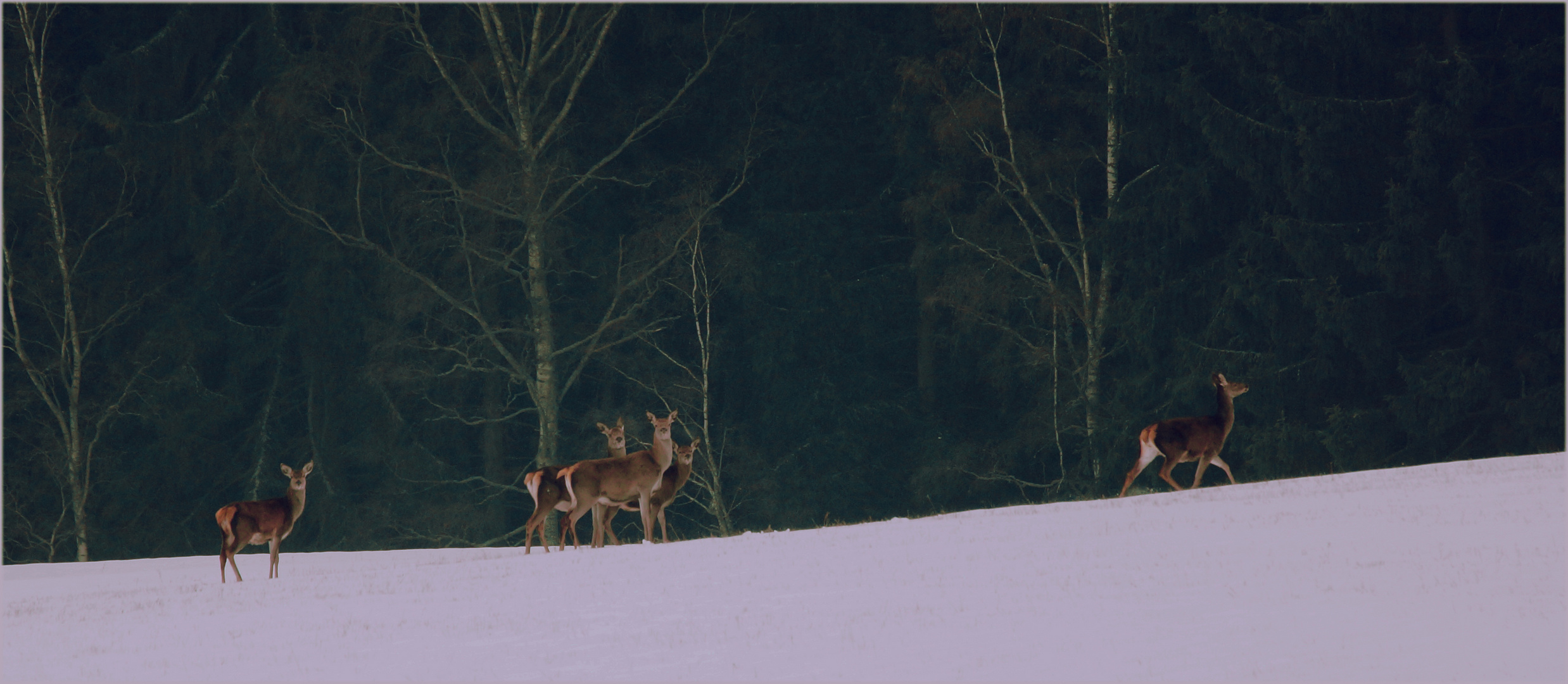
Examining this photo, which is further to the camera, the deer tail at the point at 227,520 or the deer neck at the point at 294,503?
the deer neck at the point at 294,503

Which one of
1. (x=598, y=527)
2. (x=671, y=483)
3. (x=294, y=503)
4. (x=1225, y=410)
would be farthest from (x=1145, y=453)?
(x=294, y=503)

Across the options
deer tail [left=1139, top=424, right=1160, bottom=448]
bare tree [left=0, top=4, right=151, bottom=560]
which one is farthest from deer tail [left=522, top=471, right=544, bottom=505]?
bare tree [left=0, top=4, right=151, bottom=560]

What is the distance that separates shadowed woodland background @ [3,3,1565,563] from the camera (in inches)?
833

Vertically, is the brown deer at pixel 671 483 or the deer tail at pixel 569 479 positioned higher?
the deer tail at pixel 569 479

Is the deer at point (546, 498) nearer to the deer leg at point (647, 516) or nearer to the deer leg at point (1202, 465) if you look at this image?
the deer leg at point (647, 516)

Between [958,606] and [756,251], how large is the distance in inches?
733

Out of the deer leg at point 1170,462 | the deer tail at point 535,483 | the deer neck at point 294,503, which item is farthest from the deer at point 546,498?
the deer leg at point 1170,462

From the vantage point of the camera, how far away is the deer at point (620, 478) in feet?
47.7

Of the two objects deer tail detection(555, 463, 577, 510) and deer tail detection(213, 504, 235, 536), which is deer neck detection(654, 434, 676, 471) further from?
deer tail detection(213, 504, 235, 536)

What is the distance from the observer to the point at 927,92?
25.9 meters

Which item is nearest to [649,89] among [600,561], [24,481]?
[24,481]

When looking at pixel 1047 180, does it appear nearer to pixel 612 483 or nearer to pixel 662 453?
pixel 662 453

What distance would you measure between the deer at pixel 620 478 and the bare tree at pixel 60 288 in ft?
44.4

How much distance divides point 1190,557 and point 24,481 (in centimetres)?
→ 2334
